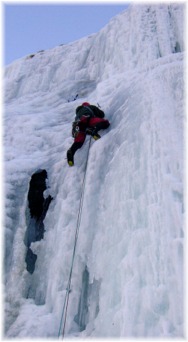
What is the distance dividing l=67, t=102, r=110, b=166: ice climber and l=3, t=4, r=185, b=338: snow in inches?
5.1

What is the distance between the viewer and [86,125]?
18.3 ft

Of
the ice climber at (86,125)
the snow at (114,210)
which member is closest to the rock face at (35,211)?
the snow at (114,210)

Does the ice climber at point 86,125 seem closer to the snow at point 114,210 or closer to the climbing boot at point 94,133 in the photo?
the climbing boot at point 94,133

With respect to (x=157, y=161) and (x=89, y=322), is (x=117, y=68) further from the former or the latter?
(x=89, y=322)

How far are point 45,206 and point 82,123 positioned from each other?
124 centimetres

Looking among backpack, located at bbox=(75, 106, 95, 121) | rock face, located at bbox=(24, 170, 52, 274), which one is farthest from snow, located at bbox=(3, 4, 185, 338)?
backpack, located at bbox=(75, 106, 95, 121)

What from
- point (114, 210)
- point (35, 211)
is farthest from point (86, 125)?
point (114, 210)

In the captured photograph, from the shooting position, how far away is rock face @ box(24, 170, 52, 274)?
16.8ft

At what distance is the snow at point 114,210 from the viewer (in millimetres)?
3244

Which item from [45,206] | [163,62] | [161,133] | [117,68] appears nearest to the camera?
[161,133]

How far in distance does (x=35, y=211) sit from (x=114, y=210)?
1672 mm

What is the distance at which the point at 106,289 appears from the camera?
3.73 metres

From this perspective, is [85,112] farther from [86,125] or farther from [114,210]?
[114,210]

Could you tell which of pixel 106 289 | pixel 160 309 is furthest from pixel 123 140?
pixel 160 309
